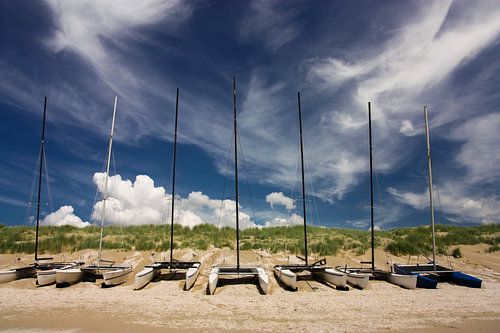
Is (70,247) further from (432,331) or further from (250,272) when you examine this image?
(432,331)

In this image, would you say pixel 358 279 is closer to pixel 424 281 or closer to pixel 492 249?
pixel 424 281

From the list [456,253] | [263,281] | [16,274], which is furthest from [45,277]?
[456,253]

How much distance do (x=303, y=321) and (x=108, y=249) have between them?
19550 millimetres

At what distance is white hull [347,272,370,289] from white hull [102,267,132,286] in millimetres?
12419

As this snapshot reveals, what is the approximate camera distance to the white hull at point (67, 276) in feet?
55.8

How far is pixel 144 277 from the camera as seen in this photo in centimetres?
1716

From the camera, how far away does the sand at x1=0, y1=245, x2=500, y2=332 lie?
11.3 meters

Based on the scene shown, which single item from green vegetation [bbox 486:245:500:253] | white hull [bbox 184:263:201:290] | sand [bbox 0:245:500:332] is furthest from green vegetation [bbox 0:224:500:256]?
white hull [bbox 184:263:201:290]

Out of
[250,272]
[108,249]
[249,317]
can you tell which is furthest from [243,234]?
[249,317]

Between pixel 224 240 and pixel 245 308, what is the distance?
49.7 ft

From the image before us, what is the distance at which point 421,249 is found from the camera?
2678 centimetres

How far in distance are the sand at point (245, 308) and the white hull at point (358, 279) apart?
1.17 ft

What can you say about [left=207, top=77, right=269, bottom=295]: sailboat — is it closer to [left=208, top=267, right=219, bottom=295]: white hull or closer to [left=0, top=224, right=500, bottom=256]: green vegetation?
[left=208, top=267, right=219, bottom=295]: white hull

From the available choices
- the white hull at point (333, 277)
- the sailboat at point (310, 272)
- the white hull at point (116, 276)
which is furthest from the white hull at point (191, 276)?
the white hull at point (333, 277)
